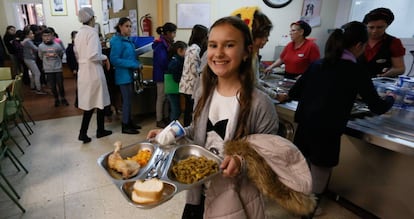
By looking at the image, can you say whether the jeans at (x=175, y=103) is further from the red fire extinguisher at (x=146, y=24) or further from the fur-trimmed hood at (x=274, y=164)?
the fur-trimmed hood at (x=274, y=164)

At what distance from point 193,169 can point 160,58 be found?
7.88 ft

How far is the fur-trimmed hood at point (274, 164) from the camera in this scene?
2.81ft

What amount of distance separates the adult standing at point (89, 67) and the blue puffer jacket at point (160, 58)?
61cm

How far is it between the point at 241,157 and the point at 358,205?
4.81 ft

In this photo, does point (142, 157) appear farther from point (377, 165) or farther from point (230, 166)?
point (377, 165)

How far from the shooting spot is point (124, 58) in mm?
2898

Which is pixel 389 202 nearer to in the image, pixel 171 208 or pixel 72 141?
pixel 171 208

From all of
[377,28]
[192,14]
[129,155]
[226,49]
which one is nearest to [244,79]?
[226,49]

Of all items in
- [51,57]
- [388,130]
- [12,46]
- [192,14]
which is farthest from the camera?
[12,46]

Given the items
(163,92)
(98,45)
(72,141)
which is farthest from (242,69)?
(72,141)

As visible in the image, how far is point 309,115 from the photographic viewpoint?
1431 mm

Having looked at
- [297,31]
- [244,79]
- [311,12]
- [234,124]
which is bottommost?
[234,124]

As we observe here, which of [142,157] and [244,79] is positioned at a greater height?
[244,79]

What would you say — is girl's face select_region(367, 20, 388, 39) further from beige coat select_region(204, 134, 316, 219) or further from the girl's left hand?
the girl's left hand
